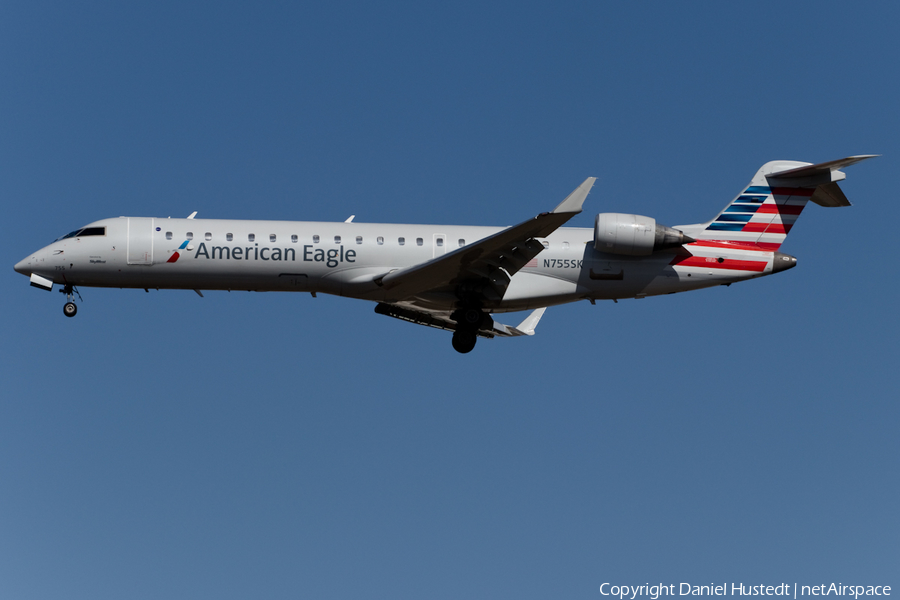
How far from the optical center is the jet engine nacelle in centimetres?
2533

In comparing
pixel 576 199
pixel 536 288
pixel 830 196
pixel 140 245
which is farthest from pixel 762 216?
pixel 140 245

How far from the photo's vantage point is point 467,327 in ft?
86.0

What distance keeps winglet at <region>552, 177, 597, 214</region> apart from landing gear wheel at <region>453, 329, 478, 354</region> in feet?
16.2

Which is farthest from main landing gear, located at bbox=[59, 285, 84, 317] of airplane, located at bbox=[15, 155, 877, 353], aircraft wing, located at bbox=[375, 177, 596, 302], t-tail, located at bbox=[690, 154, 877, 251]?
t-tail, located at bbox=[690, 154, 877, 251]

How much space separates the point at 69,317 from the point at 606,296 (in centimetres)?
1349

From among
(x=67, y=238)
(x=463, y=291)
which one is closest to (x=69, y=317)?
(x=67, y=238)

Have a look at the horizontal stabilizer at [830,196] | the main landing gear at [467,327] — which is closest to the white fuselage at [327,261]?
the main landing gear at [467,327]

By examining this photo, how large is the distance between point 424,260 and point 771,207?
361 inches

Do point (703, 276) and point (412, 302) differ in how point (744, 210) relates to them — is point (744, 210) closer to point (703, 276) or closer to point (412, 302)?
point (703, 276)

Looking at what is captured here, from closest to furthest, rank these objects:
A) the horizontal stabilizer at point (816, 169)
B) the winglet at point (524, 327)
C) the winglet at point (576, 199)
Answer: the winglet at point (576, 199), the horizontal stabilizer at point (816, 169), the winglet at point (524, 327)

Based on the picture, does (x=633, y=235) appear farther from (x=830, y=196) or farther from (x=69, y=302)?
(x=69, y=302)

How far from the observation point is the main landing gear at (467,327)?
26109mm

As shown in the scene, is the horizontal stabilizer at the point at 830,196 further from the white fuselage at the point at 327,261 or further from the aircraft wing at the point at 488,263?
the aircraft wing at the point at 488,263

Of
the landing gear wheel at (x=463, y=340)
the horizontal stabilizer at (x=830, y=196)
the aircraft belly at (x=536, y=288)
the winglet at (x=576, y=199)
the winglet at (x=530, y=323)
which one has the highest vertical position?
the horizontal stabilizer at (x=830, y=196)
